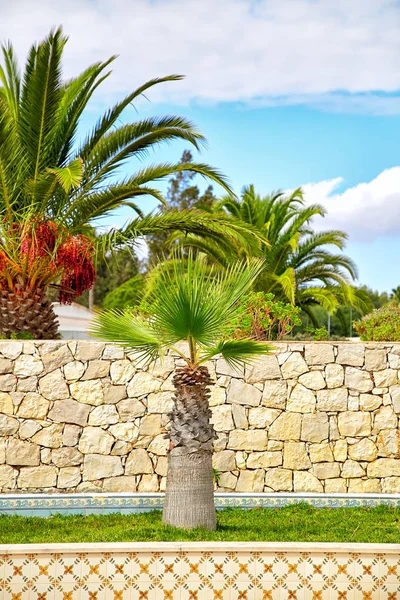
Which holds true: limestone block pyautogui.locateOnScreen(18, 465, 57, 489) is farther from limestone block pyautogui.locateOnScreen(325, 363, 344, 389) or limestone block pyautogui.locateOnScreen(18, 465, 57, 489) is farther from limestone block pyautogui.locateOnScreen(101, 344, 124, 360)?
limestone block pyautogui.locateOnScreen(325, 363, 344, 389)

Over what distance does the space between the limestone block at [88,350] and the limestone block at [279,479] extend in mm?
2784

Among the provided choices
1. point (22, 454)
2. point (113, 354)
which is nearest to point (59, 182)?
point (113, 354)

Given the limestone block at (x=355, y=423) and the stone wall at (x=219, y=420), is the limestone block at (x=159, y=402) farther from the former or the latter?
the limestone block at (x=355, y=423)

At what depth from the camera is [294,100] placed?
26.2 m

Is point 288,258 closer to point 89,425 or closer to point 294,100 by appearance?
point 294,100

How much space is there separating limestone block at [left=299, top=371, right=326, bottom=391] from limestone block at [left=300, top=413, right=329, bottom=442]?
0.38m

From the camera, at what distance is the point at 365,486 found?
34.1 ft

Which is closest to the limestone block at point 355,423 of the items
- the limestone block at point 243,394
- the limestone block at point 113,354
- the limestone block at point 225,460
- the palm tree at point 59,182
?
the limestone block at point 243,394

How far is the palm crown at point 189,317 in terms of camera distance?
7.54 m

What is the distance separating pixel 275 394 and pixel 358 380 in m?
1.15

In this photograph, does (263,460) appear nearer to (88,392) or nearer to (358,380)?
(358,380)

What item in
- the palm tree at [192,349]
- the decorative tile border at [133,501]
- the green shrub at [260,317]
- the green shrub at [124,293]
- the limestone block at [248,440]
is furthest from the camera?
the green shrub at [124,293]

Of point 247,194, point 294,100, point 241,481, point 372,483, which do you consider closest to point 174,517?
point 241,481

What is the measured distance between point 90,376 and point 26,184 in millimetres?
3091
